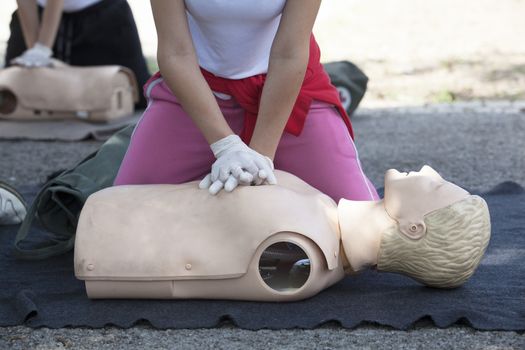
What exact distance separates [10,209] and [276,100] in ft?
3.59

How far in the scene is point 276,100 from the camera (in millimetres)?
2574

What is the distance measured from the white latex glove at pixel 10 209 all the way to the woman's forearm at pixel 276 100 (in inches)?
39.5

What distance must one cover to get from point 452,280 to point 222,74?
34.2 inches

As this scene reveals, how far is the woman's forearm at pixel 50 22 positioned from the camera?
500 cm

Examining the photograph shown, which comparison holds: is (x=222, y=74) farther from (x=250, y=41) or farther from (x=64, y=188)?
(x=64, y=188)

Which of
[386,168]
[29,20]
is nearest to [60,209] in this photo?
[386,168]

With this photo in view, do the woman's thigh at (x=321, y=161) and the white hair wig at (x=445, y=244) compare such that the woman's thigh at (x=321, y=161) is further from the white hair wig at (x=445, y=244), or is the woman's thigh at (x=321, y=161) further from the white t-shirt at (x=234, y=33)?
the white hair wig at (x=445, y=244)

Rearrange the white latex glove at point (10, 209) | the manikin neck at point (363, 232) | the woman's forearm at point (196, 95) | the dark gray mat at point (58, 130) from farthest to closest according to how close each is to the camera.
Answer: the dark gray mat at point (58, 130), the white latex glove at point (10, 209), the woman's forearm at point (196, 95), the manikin neck at point (363, 232)

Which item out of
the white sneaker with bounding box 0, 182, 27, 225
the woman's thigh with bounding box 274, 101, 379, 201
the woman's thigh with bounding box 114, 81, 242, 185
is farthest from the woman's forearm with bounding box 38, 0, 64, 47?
the woman's thigh with bounding box 274, 101, 379, 201

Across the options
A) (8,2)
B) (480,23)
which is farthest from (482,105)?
(8,2)

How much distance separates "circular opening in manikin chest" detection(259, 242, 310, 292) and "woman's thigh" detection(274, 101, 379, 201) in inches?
15.5

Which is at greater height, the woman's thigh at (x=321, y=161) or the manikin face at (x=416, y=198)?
the manikin face at (x=416, y=198)

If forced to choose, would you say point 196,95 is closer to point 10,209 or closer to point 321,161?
point 321,161

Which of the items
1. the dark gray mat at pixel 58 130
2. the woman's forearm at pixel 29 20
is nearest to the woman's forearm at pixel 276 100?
the dark gray mat at pixel 58 130
